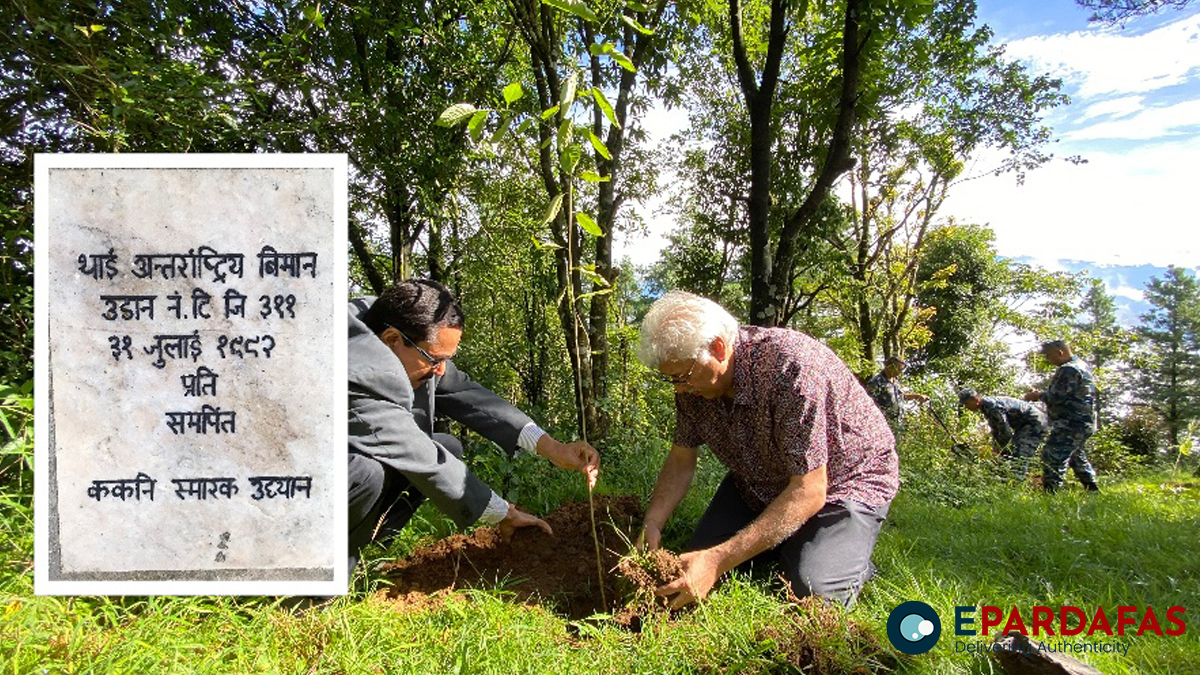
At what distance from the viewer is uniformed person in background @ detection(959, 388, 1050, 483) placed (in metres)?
6.50

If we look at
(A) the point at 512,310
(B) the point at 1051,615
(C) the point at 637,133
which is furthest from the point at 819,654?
(A) the point at 512,310

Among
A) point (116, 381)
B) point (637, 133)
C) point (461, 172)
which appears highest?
point (637, 133)

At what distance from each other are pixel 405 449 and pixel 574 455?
0.68 metres

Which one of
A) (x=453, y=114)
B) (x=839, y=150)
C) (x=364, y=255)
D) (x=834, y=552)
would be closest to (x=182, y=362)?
(x=453, y=114)

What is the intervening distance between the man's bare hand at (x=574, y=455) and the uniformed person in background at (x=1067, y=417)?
516 cm

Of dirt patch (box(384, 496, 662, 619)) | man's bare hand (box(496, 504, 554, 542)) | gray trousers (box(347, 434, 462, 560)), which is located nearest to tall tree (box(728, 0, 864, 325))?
dirt patch (box(384, 496, 662, 619))

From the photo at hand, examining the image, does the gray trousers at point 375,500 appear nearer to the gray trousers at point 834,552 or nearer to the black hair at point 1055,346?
the gray trousers at point 834,552

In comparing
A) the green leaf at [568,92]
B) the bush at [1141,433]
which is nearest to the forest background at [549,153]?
the green leaf at [568,92]

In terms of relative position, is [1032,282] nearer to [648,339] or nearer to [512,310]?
[512,310]

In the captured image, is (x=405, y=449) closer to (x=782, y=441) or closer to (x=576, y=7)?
(x=782, y=441)

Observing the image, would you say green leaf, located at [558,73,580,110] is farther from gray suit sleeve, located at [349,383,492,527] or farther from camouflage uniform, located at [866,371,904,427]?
camouflage uniform, located at [866,371,904,427]

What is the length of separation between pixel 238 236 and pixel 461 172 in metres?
4.26

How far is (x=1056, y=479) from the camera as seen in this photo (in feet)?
19.0

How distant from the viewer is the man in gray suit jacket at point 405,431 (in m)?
2.22
